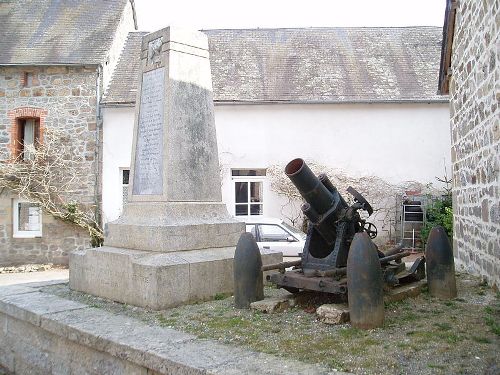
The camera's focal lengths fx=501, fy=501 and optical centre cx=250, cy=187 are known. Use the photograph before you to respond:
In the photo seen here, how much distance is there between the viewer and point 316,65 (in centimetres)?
1661

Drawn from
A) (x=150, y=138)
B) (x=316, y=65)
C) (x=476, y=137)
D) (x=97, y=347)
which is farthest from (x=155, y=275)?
(x=316, y=65)

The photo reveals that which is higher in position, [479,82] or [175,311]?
[479,82]

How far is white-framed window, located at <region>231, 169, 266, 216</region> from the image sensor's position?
50.7 feet

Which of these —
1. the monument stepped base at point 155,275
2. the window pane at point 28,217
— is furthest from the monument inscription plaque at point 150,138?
the window pane at point 28,217

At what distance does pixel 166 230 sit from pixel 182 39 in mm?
2201

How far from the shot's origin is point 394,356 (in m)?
3.29

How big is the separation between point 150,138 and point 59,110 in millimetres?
10901

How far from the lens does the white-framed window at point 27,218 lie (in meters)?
15.4

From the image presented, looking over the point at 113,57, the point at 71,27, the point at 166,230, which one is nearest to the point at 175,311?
the point at 166,230

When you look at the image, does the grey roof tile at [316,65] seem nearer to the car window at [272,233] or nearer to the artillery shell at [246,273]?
the car window at [272,233]

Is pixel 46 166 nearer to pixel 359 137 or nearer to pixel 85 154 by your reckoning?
pixel 85 154

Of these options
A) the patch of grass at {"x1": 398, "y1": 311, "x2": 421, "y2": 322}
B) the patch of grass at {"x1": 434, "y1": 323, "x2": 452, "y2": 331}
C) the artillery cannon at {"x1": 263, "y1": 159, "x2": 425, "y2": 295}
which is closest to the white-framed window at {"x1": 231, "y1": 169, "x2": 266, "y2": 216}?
the artillery cannon at {"x1": 263, "y1": 159, "x2": 425, "y2": 295}

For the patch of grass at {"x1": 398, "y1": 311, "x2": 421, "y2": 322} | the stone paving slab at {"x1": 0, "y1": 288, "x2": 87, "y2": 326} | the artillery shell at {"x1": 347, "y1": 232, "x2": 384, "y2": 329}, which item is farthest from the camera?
the stone paving slab at {"x1": 0, "y1": 288, "x2": 87, "y2": 326}

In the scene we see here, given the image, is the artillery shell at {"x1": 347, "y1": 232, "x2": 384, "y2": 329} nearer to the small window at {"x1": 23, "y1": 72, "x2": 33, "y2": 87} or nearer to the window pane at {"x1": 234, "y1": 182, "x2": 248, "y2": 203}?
the window pane at {"x1": 234, "y1": 182, "x2": 248, "y2": 203}
